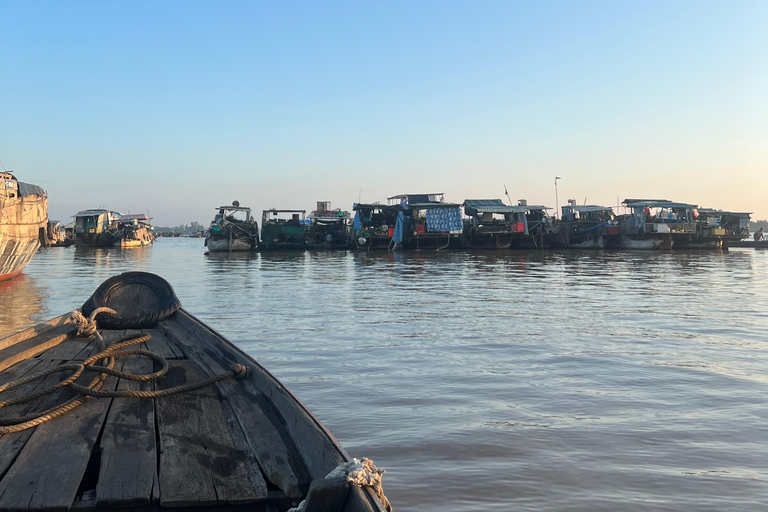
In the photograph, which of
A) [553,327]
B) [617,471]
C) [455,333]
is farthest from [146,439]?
[553,327]

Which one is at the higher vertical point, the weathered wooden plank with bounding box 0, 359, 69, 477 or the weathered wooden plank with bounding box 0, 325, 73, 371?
the weathered wooden plank with bounding box 0, 325, 73, 371

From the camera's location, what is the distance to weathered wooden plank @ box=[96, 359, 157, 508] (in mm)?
2195

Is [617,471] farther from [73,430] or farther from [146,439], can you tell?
[73,430]

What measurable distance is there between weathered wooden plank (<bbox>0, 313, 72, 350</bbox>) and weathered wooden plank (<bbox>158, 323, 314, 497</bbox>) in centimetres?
145

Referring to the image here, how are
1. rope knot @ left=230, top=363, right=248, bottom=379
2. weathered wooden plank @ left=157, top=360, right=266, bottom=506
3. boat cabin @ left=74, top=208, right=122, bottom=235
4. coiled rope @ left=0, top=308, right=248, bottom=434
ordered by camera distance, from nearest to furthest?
weathered wooden plank @ left=157, top=360, right=266, bottom=506, coiled rope @ left=0, top=308, right=248, bottom=434, rope knot @ left=230, top=363, right=248, bottom=379, boat cabin @ left=74, top=208, right=122, bottom=235

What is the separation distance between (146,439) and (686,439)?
12.4 feet

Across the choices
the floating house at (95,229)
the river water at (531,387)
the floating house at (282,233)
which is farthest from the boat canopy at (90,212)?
the river water at (531,387)

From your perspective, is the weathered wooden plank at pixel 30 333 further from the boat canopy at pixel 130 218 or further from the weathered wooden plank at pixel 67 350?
the boat canopy at pixel 130 218

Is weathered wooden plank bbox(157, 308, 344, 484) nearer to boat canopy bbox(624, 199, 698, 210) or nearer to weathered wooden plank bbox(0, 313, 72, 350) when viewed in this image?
weathered wooden plank bbox(0, 313, 72, 350)

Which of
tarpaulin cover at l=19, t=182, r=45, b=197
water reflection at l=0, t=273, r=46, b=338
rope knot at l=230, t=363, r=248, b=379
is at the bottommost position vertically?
water reflection at l=0, t=273, r=46, b=338

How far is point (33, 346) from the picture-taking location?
4344 mm

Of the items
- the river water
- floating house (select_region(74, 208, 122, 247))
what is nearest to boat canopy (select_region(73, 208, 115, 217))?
floating house (select_region(74, 208, 122, 247))

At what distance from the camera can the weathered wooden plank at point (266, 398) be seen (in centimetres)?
244

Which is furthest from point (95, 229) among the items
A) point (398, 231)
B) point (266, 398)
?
point (266, 398)
